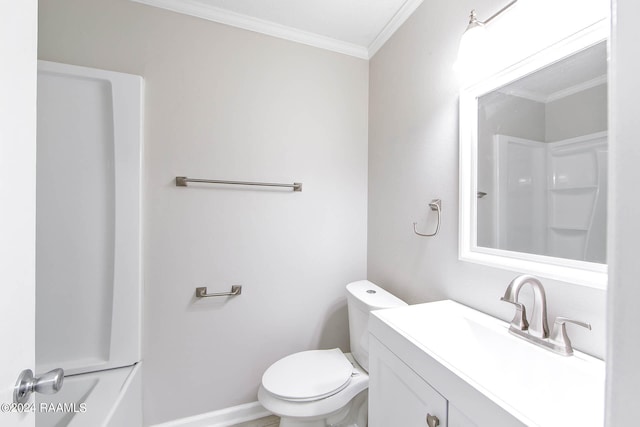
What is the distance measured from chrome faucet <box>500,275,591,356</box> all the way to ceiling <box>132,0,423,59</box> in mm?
1414

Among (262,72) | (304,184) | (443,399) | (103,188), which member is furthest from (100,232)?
(443,399)

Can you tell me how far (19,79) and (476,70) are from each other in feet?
4.45

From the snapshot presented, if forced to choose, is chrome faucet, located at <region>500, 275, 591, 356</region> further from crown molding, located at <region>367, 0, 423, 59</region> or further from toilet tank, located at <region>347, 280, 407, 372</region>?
crown molding, located at <region>367, 0, 423, 59</region>

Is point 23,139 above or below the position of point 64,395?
above

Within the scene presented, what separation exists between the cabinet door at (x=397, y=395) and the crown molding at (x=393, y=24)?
1.65 metres

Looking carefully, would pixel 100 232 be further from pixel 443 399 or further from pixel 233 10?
pixel 443 399

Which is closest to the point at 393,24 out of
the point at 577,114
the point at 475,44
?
the point at 475,44

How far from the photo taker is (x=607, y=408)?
237 millimetres

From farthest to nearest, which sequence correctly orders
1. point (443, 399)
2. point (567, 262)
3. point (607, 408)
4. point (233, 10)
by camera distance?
point (233, 10)
point (567, 262)
point (443, 399)
point (607, 408)

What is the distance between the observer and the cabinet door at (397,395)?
66cm

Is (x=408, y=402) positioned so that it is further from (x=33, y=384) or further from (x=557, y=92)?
(x=557, y=92)

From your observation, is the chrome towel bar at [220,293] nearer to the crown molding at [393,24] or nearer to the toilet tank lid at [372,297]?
Result: the toilet tank lid at [372,297]

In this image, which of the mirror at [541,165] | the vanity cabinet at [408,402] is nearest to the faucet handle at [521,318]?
the mirror at [541,165]

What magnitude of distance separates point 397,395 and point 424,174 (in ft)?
3.12
